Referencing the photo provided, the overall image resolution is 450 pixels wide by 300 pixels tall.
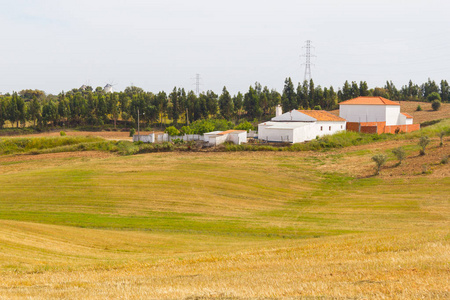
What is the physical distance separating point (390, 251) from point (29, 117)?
9195cm

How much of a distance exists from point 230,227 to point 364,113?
178 ft

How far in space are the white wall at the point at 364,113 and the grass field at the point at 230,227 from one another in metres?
21.3

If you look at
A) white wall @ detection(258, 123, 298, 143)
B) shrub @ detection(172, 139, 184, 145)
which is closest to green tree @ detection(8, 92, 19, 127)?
shrub @ detection(172, 139, 184, 145)

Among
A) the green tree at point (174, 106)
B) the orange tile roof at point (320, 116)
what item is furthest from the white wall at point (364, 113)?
the green tree at point (174, 106)

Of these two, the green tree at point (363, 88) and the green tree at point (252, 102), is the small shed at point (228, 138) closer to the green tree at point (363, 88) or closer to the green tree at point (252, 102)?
the green tree at point (252, 102)

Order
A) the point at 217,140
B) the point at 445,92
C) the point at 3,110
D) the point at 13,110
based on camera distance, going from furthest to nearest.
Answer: the point at 445,92, the point at 3,110, the point at 13,110, the point at 217,140

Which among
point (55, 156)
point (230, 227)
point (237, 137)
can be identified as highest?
point (237, 137)

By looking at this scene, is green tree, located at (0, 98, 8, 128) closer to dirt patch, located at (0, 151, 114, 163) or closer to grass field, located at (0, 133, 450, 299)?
dirt patch, located at (0, 151, 114, 163)

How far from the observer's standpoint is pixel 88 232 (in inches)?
850

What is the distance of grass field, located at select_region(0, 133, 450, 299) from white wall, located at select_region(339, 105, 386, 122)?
70.0 ft

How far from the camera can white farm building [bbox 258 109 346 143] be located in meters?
56.2

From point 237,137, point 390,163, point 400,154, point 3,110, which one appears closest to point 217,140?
point 237,137

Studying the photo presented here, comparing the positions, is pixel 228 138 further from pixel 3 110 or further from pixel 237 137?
pixel 3 110

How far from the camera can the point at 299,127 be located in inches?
2226
